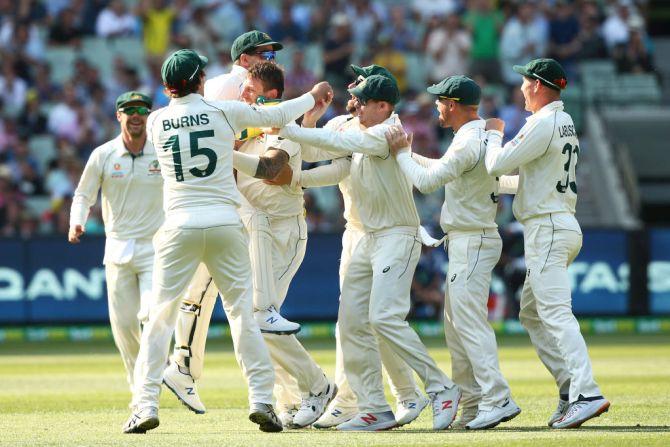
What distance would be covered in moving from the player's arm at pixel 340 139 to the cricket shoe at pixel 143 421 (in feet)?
6.45

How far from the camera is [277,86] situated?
31.0 ft

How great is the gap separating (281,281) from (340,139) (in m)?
1.21

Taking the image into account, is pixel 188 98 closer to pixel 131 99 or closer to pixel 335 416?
pixel 131 99

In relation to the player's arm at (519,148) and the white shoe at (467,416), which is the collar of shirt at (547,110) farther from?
Answer: the white shoe at (467,416)

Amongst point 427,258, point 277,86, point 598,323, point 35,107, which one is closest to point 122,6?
point 35,107

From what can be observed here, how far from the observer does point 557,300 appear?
883 centimetres

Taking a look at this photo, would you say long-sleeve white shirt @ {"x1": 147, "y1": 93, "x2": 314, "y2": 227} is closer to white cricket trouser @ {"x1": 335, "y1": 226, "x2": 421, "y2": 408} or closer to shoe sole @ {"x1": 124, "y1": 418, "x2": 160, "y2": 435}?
white cricket trouser @ {"x1": 335, "y1": 226, "x2": 421, "y2": 408}

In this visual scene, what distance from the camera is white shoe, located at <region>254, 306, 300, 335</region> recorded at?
30.2 ft

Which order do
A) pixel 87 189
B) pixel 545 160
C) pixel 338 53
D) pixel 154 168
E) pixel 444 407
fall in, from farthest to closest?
pixel 338 53, pixel 154 168, pixel 87 189, pixel 545 160, pixel 444 407

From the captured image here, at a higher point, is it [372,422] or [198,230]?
[198,230]

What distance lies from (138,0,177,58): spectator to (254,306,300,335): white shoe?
46.1ft

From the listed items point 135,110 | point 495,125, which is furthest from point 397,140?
point 135,110

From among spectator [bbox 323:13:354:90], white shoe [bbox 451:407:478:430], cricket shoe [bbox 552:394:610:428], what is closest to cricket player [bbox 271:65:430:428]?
white shoe [bbox 451:407:478:430]

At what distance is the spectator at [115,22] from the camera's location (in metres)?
23.2
